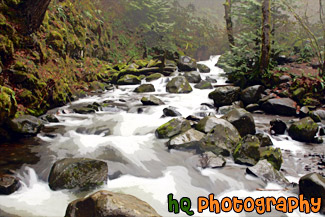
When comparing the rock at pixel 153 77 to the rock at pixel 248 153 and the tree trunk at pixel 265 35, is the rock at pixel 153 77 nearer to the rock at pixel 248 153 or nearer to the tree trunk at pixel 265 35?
the tree trunk at pixel 265 35

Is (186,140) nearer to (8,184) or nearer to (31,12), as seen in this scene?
(8,184)

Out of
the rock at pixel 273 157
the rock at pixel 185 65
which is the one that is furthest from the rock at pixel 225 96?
the rock at pixel 185 65

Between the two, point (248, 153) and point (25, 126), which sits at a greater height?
point (25, 126)

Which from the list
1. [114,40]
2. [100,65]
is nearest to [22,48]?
[100,65]

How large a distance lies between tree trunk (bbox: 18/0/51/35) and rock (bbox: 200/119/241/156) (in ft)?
22.5

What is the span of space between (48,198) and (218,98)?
7878 millimetres

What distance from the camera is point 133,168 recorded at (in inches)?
202

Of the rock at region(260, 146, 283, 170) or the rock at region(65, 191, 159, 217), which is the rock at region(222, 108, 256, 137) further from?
the rock at region(65, 191, 159, 217)

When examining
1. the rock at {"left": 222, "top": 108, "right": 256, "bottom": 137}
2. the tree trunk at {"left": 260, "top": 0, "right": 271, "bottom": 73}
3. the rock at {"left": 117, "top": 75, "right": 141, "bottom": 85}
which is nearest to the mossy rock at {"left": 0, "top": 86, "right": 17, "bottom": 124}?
the rock at {"left": 222, "top": 108, "right": 256, "bottom": 137}

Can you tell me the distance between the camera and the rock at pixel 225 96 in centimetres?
1004

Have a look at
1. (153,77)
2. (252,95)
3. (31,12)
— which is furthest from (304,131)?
(153,77)

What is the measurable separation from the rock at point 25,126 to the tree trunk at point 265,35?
9.74m

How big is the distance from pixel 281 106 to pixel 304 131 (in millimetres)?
2694

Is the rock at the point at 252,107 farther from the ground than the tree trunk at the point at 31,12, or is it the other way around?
the tree trunk at the point at 31,12
